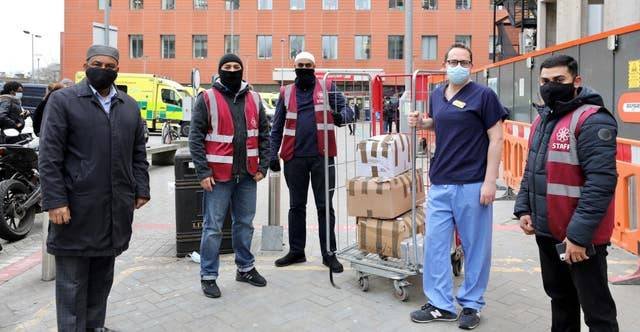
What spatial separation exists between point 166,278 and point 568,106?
11.9 ft

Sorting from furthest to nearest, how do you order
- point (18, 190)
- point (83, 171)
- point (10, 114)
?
point (10, 114)
point (18, 190)
point (83, 171)

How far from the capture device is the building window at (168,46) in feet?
168

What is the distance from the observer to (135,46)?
5147 centimetres

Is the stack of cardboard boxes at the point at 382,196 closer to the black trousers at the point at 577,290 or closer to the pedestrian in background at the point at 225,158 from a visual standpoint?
the pedestrian in background at the point at 225,158

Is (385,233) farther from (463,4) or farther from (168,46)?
(168,46)

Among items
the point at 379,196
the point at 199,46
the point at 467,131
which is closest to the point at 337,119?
the point at 379,196

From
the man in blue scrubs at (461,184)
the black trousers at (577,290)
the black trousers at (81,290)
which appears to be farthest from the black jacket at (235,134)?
the black trousers at (577,290)

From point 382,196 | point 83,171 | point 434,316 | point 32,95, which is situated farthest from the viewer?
point 32,95

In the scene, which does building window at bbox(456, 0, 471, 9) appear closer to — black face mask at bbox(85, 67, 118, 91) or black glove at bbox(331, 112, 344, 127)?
black glove at bbox(331, 112, 344, 127)

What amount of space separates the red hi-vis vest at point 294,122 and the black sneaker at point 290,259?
3.16 feet

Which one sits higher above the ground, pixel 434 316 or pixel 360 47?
pixel 360 47

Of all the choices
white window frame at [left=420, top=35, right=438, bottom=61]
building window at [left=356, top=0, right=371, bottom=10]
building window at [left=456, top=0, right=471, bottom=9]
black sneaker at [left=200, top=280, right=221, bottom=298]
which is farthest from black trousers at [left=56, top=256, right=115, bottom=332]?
building window at [left=456, top=0, right=471, bottom=9]

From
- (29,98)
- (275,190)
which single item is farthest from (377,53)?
(275,190)

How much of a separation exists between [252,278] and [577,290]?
2.71 m
